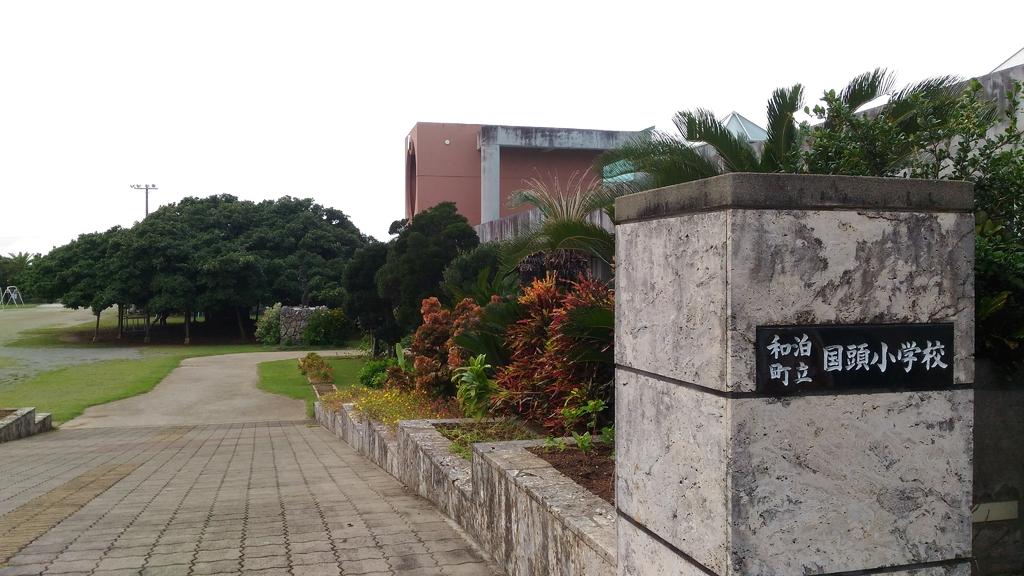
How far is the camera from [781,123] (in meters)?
7.15

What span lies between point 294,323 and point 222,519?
3140 cm

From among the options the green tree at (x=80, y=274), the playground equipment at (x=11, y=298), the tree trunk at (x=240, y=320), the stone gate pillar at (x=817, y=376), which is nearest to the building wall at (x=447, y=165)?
the tree trunk at (x=240, y=320)

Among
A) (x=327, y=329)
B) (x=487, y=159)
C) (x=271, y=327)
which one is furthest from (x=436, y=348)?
(x=271, y=327)

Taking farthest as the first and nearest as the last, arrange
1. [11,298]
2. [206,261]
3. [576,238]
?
[11,298], [206,261], [576,238]

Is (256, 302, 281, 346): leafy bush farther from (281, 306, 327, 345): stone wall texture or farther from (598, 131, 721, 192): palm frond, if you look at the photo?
(598, 131, 721, 192): palm frond

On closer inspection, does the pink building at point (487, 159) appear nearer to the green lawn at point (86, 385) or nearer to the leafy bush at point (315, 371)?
the leafy bush at point (315, 371)

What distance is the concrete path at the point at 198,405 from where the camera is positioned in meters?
17.8

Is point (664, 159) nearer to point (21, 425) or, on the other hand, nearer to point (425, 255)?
point (425, 255)

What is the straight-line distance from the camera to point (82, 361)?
31.0 meters

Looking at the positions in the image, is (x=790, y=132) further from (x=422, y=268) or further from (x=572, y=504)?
(x=422, y=268)

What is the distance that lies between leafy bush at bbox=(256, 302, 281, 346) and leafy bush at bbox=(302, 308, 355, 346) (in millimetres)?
1975

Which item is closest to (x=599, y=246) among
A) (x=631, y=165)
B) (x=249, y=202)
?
(x=631, y=165)

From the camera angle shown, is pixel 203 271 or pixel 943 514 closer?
pixel 943 514

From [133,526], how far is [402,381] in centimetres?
629
